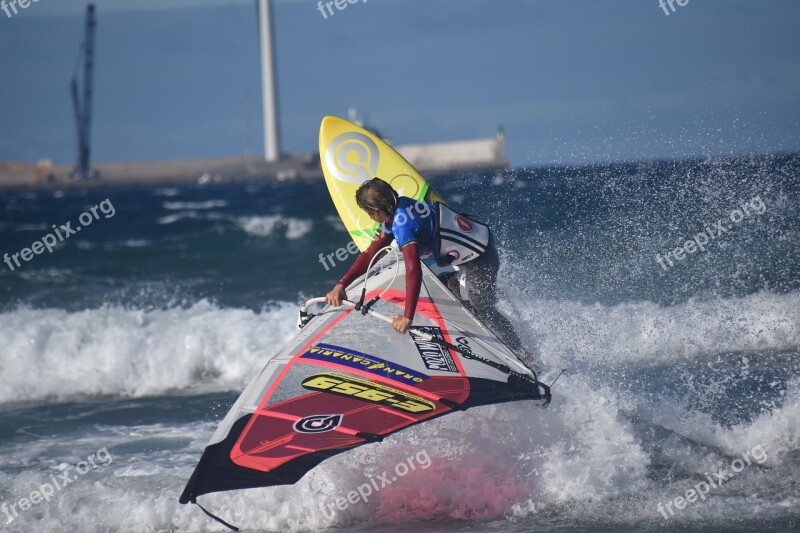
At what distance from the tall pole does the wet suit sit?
5915 cm

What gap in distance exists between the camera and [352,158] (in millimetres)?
7164

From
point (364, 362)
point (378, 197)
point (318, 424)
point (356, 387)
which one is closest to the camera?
point (318, 424)

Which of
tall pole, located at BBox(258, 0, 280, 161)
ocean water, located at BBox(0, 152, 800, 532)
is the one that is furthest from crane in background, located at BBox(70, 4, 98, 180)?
ocean water, located at BBox(0, 152, 800, 532)

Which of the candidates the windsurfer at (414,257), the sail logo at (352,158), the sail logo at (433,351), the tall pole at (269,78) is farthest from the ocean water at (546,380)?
the tall pole at (269,78)

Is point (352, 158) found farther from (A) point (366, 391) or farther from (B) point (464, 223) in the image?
(A) point (366, 391)

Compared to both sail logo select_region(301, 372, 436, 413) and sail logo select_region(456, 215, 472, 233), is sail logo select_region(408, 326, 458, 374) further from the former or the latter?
sail logo select_region(456, 215, 472, 233)

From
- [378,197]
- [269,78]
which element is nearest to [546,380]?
[378,197]

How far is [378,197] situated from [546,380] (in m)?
1.74

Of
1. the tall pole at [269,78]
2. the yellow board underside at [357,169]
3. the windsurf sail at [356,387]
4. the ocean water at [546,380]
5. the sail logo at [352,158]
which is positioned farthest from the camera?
the tall pole at [269,78]

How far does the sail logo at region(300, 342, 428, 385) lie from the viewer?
446cm

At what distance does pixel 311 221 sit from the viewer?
21.8 meters

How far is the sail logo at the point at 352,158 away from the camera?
7.09 metres

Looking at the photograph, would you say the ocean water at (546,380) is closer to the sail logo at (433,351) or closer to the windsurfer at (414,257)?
the sail logo at (433,351)

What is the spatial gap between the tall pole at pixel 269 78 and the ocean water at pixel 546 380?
5195 centimetres
